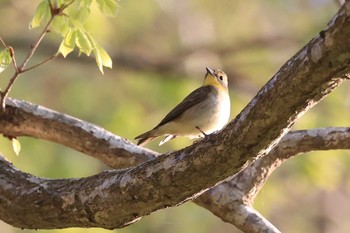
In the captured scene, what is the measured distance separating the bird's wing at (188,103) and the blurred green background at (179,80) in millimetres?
2232

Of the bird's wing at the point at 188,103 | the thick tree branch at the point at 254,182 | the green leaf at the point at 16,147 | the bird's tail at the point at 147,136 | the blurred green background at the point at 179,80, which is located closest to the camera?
the thick tree branch at the point at 254,182

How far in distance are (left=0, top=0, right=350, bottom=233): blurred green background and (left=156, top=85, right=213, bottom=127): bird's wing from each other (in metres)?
2.23

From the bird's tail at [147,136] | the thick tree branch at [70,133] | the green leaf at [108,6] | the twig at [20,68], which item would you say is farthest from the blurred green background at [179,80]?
the green leaf at [108,6]

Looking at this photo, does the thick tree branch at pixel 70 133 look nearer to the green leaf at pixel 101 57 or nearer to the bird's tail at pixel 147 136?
the bird's tail at pixel 147 136

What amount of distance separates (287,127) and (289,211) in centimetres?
1119

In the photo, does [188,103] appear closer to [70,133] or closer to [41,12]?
[70,133]

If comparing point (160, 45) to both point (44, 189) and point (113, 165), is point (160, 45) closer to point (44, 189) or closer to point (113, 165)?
point (113, 165)

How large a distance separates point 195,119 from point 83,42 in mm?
2599

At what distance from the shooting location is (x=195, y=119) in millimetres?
7188

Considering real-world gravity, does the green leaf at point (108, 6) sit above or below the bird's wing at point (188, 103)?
below

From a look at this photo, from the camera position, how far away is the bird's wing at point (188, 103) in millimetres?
7254

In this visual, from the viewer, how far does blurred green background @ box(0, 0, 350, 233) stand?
11.2 metres

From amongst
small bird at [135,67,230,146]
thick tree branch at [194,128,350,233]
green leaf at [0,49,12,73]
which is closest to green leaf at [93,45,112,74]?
green leaf at [0,49,12,73]

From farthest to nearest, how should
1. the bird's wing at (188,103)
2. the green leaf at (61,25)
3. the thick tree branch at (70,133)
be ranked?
the bird's wing at (188,103)
the thick tree branch at (70,133)
the green leaf at (61,25)
